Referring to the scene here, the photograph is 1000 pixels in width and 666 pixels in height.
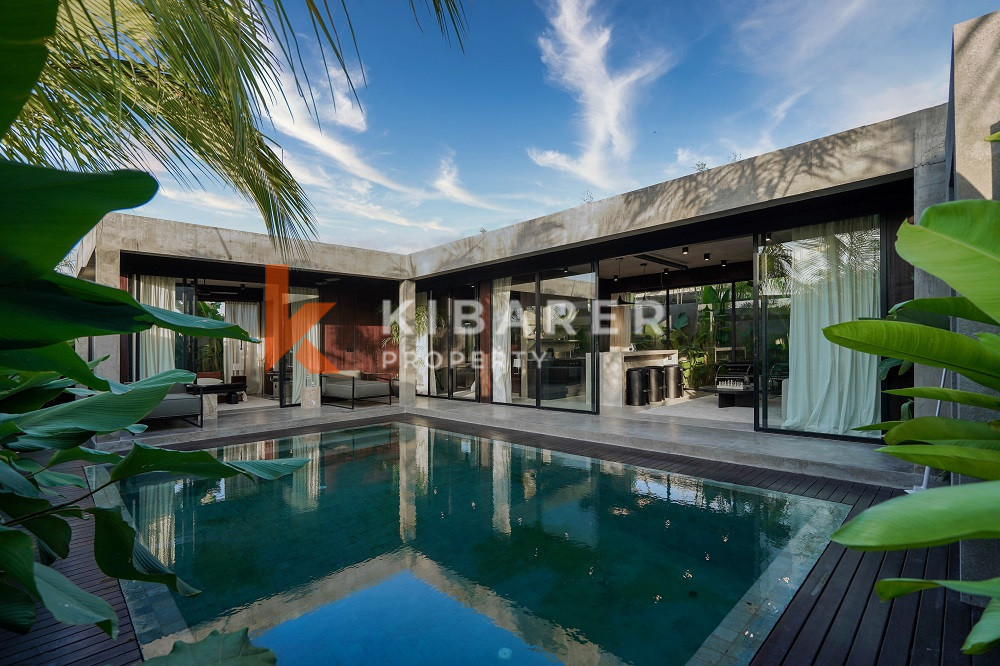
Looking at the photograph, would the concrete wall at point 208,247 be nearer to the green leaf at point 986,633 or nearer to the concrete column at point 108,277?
the concrete column at point 108,277

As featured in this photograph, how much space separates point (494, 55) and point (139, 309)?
11053 mm

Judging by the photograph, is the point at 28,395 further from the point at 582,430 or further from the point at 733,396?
the point at 733,396

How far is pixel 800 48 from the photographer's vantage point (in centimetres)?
1067

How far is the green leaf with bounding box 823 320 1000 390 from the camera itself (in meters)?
0.88

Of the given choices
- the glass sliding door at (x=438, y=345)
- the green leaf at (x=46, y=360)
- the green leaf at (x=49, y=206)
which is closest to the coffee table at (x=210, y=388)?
the glass sliding door at (x=438, y=345)

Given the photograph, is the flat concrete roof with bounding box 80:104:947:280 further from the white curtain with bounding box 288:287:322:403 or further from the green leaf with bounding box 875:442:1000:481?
the green leaf with bounding box 875:442:1000:481

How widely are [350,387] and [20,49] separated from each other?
10029mm

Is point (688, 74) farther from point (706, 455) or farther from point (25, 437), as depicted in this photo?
point (25, 437)

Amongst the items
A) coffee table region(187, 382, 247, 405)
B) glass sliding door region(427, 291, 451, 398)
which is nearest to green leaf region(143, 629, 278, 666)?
coffee table region(187, 382, 247, 405)

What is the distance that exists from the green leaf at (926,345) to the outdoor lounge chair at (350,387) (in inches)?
376

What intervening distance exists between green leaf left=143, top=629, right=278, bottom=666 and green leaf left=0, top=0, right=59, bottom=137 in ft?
2.31

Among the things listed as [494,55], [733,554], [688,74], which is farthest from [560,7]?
[733,554]

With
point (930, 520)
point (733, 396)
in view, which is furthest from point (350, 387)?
point (930, 520)

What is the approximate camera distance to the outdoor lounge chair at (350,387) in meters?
9.94
